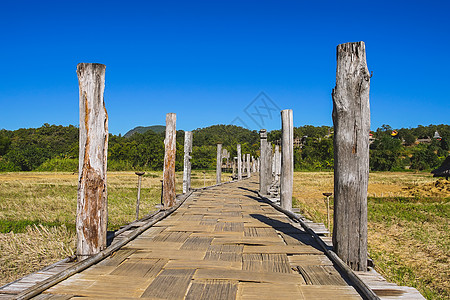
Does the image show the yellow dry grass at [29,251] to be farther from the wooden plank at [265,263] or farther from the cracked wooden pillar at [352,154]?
the cracked wooden pillar at [352,154]

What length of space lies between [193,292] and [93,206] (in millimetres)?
1697

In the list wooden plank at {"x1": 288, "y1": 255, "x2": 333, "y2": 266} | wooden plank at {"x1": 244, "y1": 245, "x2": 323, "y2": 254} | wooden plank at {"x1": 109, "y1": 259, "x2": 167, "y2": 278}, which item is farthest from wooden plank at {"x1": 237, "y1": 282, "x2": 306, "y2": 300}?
wooden plank at {"x1": 244, "y1": 245, "x2": 323, "y2": 254}

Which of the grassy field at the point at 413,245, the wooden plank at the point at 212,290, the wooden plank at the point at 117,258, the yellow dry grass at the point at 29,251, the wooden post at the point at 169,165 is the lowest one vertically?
the grassy field at the point at 413,245

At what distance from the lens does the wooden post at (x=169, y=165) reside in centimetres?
710

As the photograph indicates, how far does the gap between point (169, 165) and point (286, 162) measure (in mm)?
2547

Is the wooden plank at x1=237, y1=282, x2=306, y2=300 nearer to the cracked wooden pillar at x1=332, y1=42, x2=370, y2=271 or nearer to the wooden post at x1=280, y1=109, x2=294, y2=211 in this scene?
the cracked wooden pillar at x1=332, y1=42, x2=370, y2=271

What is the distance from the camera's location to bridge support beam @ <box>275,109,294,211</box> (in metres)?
7.12

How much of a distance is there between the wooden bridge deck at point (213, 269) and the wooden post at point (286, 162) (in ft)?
6.82

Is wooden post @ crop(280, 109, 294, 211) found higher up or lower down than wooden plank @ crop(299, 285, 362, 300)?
higher up

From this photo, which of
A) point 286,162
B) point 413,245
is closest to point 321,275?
point 286,162

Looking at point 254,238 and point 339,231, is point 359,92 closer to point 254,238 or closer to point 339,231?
point 339,231

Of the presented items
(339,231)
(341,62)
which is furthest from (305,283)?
(341,62)

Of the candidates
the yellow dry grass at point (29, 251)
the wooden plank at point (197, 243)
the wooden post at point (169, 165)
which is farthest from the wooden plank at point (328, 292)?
the wooden post at point (169, 165)

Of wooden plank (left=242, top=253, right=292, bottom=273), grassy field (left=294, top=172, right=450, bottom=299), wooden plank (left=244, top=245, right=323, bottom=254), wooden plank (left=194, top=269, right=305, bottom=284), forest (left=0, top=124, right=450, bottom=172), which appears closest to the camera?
wooden plank (left=194, top=269, right=305, bottom=284)
